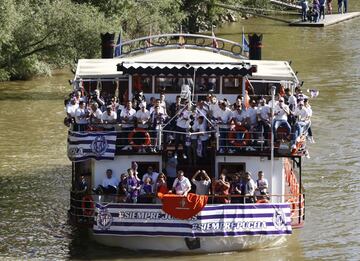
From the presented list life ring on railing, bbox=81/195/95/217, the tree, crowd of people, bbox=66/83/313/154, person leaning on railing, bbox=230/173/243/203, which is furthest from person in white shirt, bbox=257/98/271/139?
the tree

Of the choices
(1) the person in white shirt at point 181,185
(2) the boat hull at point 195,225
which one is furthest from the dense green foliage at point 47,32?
(1) the person in white shirt at point 181,185

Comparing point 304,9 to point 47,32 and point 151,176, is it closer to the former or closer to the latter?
point 47,32

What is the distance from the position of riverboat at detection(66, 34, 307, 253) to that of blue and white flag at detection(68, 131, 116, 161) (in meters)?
0.02

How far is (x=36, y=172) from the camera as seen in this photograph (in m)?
35.3

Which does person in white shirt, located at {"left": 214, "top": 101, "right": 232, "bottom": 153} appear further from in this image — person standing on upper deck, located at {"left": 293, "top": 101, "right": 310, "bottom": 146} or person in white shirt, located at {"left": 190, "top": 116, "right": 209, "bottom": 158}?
person standing on upper deck, located at {"left": 293, "top": 101, "right": 310, "bottom": 146}

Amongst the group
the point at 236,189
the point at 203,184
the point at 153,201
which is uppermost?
the point at 203,184

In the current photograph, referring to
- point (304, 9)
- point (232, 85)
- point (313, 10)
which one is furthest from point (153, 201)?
point (313, 10)

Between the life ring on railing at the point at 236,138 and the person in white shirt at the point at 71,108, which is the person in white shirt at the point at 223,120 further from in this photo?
the person in white shirt at the point at 71,108

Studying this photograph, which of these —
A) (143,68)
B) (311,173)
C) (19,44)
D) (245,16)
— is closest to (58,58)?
(19,44)

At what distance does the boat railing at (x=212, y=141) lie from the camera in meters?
26.9

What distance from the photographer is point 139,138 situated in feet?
88.2

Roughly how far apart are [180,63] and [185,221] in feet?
15.7

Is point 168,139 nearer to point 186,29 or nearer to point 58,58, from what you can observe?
point 58,58

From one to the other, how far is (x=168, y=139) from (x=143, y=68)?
192 cm
